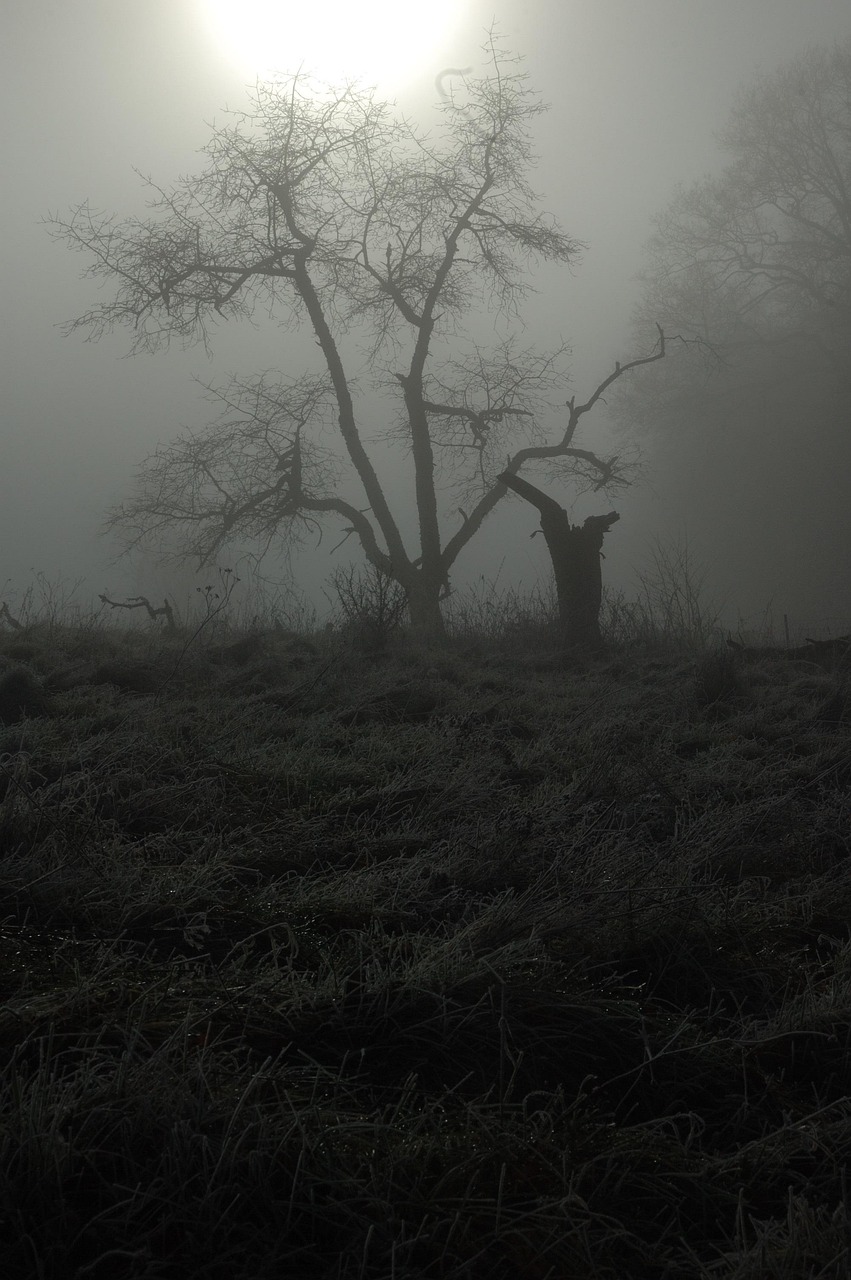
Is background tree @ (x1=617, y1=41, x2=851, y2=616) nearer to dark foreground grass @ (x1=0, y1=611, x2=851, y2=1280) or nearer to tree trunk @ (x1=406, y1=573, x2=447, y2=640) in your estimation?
tree trunk @ (x1=406, y1=573, x2=447, y2=640)

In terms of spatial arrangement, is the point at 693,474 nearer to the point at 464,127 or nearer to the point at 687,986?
the point at 464,127

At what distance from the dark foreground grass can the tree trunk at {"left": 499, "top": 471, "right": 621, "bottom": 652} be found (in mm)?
5228

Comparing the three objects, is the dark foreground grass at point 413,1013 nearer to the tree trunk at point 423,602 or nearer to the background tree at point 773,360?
the tree trunk at point 423,602

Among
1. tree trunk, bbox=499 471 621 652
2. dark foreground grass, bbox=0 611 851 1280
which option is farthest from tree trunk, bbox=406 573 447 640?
dark foreground grass, bbox=0 611 851 1280

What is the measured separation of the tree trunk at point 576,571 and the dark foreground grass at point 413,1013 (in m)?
5.23

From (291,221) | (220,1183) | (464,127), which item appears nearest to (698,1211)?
(220,1183)

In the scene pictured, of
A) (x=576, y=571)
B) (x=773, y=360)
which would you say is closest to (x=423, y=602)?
(x=576, y=571)

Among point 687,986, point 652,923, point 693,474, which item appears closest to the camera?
point 687,986

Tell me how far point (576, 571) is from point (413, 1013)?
26.3ft

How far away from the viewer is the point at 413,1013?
66.6 inches

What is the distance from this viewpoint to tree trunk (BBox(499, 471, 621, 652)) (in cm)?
900

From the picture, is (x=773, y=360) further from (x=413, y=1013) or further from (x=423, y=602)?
(x=413, y=1013)

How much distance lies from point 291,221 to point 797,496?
20.8m

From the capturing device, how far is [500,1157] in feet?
4.31
